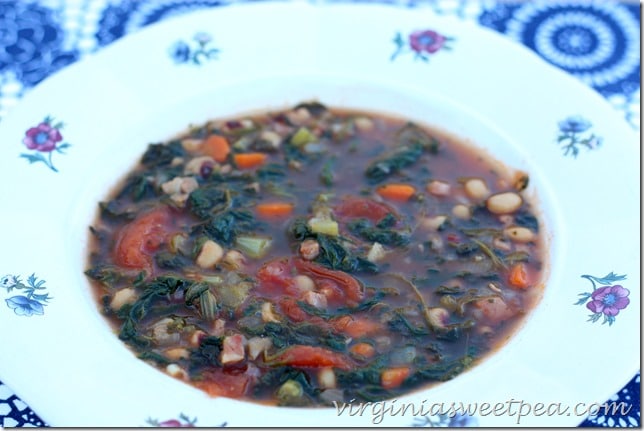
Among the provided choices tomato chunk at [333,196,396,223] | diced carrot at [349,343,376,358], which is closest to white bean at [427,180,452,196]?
tomato chunk at [333,196,396,223]

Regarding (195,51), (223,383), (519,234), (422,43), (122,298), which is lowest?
(122,298)

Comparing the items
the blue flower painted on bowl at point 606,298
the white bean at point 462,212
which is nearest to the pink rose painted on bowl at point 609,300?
the blue flower painted on bowl at point 606,298

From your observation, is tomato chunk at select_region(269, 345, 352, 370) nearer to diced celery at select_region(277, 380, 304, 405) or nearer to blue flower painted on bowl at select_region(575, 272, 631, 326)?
diced celery at select_region(277, 380, 304, 405)

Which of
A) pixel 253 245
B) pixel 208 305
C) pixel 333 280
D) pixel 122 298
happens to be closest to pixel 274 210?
pixel 253 245

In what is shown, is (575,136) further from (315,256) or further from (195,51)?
(195,51)

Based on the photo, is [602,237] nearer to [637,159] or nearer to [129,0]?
[637,159]

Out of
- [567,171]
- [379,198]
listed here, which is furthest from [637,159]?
[379,198]
